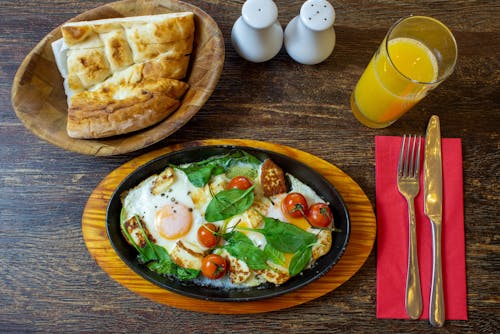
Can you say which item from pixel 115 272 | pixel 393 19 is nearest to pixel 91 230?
pixel 115 272

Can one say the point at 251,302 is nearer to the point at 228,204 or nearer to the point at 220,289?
the point at 220,289

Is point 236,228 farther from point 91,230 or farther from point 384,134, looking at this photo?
point 384,134

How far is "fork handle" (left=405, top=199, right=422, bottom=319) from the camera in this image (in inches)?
72.6

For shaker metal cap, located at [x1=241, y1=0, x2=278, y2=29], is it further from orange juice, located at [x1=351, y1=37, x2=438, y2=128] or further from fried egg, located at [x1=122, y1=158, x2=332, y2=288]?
fried egg, located at [x1=122, y1=158, x2=332, y2=288]

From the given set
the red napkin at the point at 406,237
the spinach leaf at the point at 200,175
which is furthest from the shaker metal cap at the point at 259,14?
the red napkin at the point at 406,237

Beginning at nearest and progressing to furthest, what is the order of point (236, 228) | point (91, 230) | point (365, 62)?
point (236, 228) < point (91, 230) < point (365, 62)

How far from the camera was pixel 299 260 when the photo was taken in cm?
173

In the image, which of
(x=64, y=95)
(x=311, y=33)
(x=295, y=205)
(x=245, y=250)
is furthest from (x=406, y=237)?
Answer: (x=64, y=95)

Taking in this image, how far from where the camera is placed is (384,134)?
199cm

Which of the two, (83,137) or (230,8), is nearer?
(83,137)

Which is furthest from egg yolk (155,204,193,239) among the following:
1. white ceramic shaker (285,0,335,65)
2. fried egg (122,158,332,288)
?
white ceramic shaker (285,0,335,65)

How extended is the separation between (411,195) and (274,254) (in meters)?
0.67

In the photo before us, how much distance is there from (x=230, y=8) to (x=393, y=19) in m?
0.77

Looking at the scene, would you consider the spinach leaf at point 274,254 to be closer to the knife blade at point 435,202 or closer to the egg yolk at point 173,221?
the egg yolk at point 173,221
